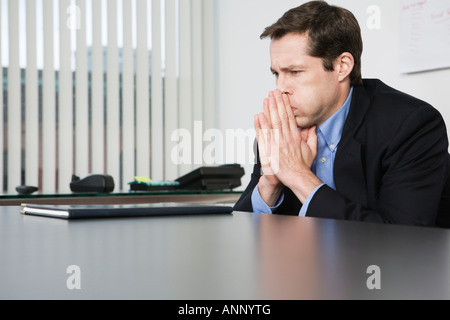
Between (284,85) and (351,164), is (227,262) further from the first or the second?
(284,85)

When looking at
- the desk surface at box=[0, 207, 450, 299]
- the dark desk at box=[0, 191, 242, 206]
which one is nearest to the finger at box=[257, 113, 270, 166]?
the dark desk at box=[0, 191, 242, 206]

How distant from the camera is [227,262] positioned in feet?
1.30

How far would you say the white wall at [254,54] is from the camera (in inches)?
106

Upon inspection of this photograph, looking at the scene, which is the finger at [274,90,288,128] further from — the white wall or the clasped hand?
the white wall

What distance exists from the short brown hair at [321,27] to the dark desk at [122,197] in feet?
2.73

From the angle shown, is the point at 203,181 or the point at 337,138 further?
the point at 203,181

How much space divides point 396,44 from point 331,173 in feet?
4.46

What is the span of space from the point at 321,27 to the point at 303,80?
0.16 meters

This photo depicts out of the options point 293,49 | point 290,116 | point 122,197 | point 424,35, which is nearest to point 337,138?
point 290,116

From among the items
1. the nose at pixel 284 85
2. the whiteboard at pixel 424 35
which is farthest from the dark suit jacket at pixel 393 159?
the whiteboard at pixel 424 35
